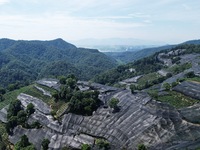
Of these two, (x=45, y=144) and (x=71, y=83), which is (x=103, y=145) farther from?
(x=71, y=83)

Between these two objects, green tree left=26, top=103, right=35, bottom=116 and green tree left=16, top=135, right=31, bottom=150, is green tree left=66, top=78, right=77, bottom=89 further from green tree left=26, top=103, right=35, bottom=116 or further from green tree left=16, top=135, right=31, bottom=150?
green tree left=16, top=135, right=31, bottom=150

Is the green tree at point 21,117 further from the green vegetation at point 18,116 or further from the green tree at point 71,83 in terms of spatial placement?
the green tree at point 71,83

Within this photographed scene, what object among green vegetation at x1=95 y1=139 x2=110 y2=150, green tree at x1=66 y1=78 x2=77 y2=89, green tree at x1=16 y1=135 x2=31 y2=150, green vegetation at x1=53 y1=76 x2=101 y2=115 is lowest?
green tree at x1=16 y1=135 x2=31 y2=150

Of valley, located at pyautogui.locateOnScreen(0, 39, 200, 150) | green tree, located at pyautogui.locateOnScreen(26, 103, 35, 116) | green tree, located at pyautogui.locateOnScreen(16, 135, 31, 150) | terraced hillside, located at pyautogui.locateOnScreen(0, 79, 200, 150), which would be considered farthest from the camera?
green tree, located at pyautogui.locateOnScreen(26, 103, 35, 116)

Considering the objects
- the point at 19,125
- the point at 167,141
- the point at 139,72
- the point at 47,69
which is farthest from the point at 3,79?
the point at 167,141

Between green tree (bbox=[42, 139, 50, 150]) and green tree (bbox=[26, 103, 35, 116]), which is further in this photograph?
green tree (bbox=[26, 103, 35, 116])

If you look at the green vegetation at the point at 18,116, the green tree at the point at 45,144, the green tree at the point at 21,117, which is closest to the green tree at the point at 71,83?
the green vegetation at the point at 18,116

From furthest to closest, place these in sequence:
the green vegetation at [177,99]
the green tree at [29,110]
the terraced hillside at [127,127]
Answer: the green tree at [29,110] → the green vegetation at [177,99] → the terraced hillside at [127,127]

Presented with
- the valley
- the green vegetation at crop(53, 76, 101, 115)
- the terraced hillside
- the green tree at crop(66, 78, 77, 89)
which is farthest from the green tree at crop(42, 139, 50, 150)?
the green tree at crop(66, 78, 77, 89)

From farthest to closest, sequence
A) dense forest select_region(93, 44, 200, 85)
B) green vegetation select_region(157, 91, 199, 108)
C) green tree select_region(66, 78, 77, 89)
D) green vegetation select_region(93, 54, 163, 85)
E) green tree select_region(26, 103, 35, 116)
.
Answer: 1. dense forest select_region(93, 44, 200, 85)
2. green vegetation select_region(93, 54, 163, 85)
3. green tree select_region(66, 78, 77, 89)
4. green tree select_region(26, 103, 35, 116)
5. green vegetation select_region(157, 91, 199, 108)

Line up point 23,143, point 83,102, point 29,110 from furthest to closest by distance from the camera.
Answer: point 29,110 → point 83,102 → point 23,143

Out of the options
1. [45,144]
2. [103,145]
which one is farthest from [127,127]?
[45,144]
